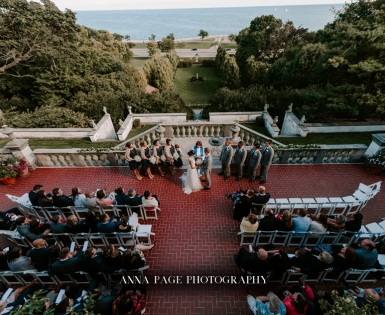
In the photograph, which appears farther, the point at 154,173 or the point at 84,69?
the point at 84,69

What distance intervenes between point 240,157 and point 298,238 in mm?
3441

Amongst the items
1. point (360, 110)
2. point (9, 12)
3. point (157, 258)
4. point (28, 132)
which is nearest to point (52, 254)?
point (157, 258)

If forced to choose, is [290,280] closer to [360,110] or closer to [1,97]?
[360,110]

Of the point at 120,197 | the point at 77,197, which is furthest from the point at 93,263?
the point at 77,197

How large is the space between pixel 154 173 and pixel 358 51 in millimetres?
15933

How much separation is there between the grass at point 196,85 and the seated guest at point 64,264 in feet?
109

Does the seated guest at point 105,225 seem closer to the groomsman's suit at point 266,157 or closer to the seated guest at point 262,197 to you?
the seated guest at point 262,197

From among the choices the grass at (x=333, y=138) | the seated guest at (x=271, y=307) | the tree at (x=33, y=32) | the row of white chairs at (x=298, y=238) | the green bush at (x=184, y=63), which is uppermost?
the tree at (x=33, y=32)

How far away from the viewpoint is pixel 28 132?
15.8 metres

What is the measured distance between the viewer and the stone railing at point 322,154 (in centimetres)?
954

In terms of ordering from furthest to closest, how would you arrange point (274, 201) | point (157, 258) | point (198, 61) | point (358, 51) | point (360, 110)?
point (198, 61)
point (360, 110)
point (358, 51)
point (274, 201)
point (157, 258)

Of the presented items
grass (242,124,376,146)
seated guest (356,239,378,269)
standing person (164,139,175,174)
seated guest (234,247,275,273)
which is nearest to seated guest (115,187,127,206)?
standing person (164,139,175,174)

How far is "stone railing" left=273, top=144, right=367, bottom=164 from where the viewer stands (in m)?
9.54

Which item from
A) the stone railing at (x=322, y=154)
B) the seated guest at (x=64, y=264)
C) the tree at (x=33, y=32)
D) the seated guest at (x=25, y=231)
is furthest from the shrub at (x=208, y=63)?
the seated guest at (x=64, y=264)
